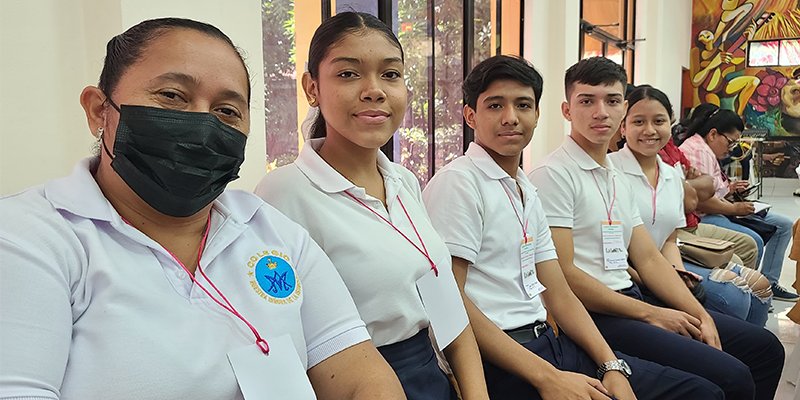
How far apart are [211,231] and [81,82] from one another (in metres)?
0.74

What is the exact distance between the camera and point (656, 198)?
286 cm

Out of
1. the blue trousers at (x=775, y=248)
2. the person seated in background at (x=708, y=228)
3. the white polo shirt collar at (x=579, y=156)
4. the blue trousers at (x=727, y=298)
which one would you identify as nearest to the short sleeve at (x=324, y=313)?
the white polo shirt collar at (x=579, y=156)

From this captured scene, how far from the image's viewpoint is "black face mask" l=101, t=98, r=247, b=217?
1.01 meters

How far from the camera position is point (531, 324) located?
6.33 feet

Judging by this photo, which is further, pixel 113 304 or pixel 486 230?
pixel 486 230

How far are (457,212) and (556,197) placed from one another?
64 cm

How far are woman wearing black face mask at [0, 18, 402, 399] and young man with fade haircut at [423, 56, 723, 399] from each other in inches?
25.9

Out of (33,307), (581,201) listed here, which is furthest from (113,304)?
(581,201)

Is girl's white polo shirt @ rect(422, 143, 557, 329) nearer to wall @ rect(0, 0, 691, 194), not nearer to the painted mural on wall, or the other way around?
wall @ rect(0, 0, 691, 194)

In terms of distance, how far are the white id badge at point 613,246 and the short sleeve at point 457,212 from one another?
75 cm

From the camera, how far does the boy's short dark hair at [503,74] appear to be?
202cm

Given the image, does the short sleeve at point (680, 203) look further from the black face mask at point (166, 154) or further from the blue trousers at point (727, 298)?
the black face mask at point (166, 154)

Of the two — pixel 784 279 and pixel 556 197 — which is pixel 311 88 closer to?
pixel 556 197

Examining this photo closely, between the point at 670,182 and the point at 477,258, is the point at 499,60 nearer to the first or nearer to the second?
the point at 477,258
